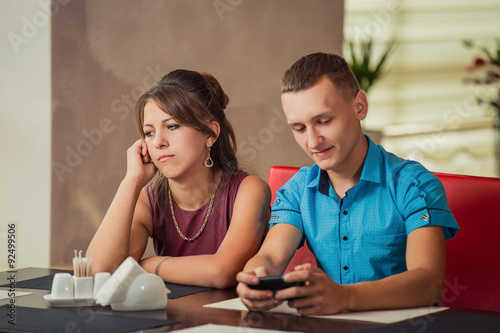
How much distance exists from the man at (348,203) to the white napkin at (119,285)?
0.24 metres

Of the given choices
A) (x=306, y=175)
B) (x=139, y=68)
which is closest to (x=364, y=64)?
(x=139, y=68)

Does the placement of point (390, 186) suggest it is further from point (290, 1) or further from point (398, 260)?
point (290, 1)

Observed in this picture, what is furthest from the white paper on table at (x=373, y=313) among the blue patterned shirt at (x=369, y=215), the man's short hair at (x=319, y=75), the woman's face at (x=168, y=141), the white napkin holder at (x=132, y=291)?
the woman's face at (x=168, y=141)

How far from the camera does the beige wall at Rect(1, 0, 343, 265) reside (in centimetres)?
391

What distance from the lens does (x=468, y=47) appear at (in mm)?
4512

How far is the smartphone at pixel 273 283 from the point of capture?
1.18 metres

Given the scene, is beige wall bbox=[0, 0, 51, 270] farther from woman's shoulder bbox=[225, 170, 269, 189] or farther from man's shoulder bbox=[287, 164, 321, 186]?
man's shoulder bbox=[287, 164, 321, 186]

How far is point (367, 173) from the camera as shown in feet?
5.04

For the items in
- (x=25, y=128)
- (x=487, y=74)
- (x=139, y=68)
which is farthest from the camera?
(x=487, y=74)

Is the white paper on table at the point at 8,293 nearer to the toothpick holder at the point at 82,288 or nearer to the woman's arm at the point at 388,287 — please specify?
the toothpick holder at the point at 82,288

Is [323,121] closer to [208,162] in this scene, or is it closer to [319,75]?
[319,75]

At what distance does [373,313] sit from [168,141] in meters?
0.87

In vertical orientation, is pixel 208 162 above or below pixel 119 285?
above

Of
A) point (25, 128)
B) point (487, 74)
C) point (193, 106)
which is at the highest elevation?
point (487, 74)
